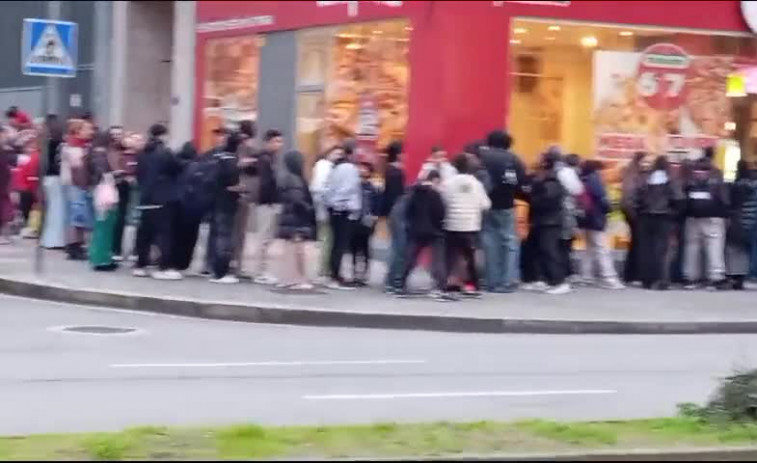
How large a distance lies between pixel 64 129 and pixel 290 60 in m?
5.14

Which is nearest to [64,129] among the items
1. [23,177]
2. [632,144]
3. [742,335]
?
[23,177]

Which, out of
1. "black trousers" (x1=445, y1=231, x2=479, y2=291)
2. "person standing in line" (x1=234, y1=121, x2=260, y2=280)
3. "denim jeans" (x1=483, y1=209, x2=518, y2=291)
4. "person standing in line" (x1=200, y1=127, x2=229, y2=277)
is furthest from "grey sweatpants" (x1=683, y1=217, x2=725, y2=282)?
"person standing in line" (x1=200, y1=127, x2=229, y2=277)

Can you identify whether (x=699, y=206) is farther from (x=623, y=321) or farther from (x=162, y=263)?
(x=162, y=263)

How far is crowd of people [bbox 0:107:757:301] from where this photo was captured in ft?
58.1

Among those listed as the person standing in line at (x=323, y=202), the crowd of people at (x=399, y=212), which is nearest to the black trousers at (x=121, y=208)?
the crowd of people at (x=399, y=212)

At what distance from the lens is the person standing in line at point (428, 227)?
57.2ft

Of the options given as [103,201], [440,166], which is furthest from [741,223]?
[103,201]

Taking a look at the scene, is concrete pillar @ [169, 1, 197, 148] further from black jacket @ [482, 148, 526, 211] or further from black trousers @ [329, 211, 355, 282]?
black jacket @ [482, 148, 526, 211]

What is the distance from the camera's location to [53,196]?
20.4m

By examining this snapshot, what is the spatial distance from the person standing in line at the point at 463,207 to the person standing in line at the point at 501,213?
408mm

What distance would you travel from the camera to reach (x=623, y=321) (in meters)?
16.5

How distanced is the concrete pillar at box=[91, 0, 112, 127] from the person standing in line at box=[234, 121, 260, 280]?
49.8ft

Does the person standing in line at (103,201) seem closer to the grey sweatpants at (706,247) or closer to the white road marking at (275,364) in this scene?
the white road marking at (275,364)

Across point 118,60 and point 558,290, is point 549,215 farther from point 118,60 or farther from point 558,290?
point 118,60
